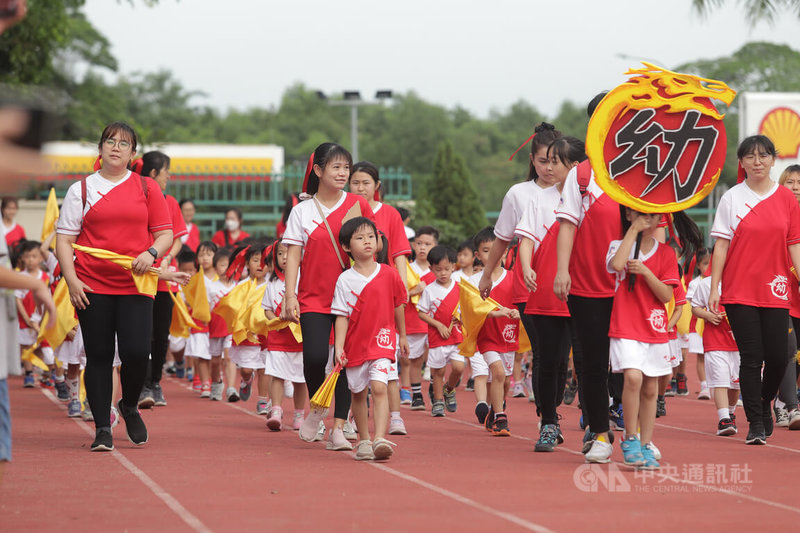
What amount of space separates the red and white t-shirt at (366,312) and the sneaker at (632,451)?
180 cm

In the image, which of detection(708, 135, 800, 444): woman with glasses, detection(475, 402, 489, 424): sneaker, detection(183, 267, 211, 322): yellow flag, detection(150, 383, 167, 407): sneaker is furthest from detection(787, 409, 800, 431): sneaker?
detection(183, 267, 211, 322): yellow flag

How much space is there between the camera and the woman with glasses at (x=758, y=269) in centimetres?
902

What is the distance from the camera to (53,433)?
33.1 ft

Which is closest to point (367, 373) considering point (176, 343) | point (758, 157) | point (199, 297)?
point (758, 157)

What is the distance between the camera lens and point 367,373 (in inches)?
328

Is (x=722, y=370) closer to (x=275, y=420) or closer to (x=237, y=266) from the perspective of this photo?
(x=275, y=420)

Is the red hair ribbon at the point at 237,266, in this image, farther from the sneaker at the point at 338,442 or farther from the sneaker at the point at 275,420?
the sneaker at the point at 338,442

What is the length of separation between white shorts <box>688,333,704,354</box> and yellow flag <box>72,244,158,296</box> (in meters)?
8.24

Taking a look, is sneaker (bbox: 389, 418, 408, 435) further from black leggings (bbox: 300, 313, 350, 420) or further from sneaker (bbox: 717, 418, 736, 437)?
sneaker (bbox: 717, 418, 736, 437)

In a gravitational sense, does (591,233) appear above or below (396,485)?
above

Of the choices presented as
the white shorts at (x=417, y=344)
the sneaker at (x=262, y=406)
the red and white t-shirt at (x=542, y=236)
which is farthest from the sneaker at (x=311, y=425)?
the white shorts at (x=417, y=344)

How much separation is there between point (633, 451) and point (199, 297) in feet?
26.8

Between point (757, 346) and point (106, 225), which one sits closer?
point (106, 225)

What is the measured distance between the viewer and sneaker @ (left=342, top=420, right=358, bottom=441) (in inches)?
373
